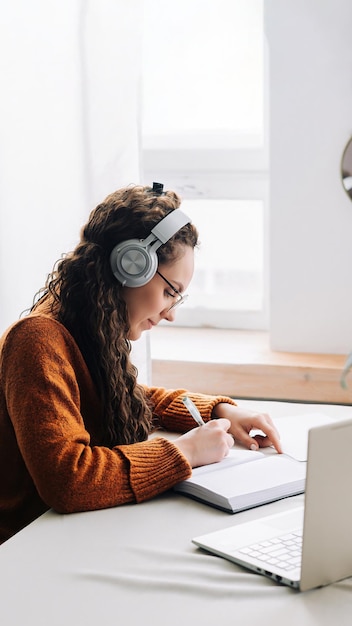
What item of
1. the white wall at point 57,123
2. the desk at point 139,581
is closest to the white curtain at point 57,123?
the white wall at point 57,123

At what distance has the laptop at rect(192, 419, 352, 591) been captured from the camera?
38.4 inches

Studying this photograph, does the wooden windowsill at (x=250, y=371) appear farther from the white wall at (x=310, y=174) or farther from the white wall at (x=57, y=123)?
the white wall at (x=57, y=123)

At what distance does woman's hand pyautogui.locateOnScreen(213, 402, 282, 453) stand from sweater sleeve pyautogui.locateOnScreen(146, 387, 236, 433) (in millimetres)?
54

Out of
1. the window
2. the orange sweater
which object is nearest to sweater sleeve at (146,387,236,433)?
the orange sweater

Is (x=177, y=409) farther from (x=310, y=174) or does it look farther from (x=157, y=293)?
(x=310, y=174)

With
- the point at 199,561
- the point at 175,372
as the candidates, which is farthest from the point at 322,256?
the point at 199,561

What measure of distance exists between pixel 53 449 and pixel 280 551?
38 centimetres

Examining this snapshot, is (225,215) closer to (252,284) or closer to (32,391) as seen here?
(252,284)

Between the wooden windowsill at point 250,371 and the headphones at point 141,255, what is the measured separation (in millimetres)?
1162

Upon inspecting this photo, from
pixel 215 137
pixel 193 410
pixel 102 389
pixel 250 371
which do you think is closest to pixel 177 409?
pixel 193 410

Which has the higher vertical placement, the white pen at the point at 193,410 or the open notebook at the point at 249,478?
the white pen at the point at 193,410

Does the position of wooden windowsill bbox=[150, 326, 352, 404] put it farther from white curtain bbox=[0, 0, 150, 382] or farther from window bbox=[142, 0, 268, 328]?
white curtain bbox=[0, 0, 150, 382]

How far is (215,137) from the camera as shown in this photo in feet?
9.60

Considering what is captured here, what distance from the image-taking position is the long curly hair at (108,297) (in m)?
1.49
